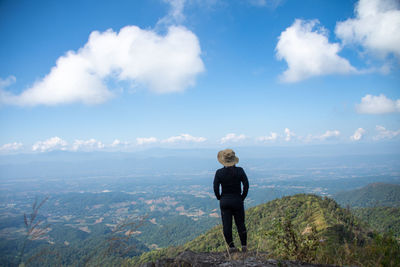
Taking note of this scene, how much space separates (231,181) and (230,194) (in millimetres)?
301

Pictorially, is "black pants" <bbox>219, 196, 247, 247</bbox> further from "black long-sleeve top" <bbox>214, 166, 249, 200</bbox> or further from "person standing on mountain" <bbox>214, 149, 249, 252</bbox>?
"black long-sleeve top" <bbox>214, 166, 249, 200</bbox>

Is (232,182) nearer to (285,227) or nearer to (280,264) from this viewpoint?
(285,227)

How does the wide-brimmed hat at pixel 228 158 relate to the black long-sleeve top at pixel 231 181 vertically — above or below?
above

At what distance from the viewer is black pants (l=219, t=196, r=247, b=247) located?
467cm

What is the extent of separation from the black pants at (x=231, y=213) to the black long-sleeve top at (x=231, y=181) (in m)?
0.16

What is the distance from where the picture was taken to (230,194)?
4.78 metres

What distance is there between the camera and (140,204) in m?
141

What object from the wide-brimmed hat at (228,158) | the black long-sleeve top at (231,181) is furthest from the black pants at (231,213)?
the wide-brimmed hat at (228,158)

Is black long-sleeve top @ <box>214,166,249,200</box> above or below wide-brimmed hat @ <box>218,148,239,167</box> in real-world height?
below

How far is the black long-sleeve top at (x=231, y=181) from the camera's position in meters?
4.80

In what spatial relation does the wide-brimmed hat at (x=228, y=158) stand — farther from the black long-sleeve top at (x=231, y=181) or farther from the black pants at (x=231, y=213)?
the black pants at (x=231, y=213)

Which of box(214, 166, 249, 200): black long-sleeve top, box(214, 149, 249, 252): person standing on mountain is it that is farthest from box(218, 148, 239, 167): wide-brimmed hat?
box(214, 166, 249, 200): black long-sleeve top

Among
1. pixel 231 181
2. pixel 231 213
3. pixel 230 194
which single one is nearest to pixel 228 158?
pixel 231 181

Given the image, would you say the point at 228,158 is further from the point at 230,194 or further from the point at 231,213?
the point at 231,213
